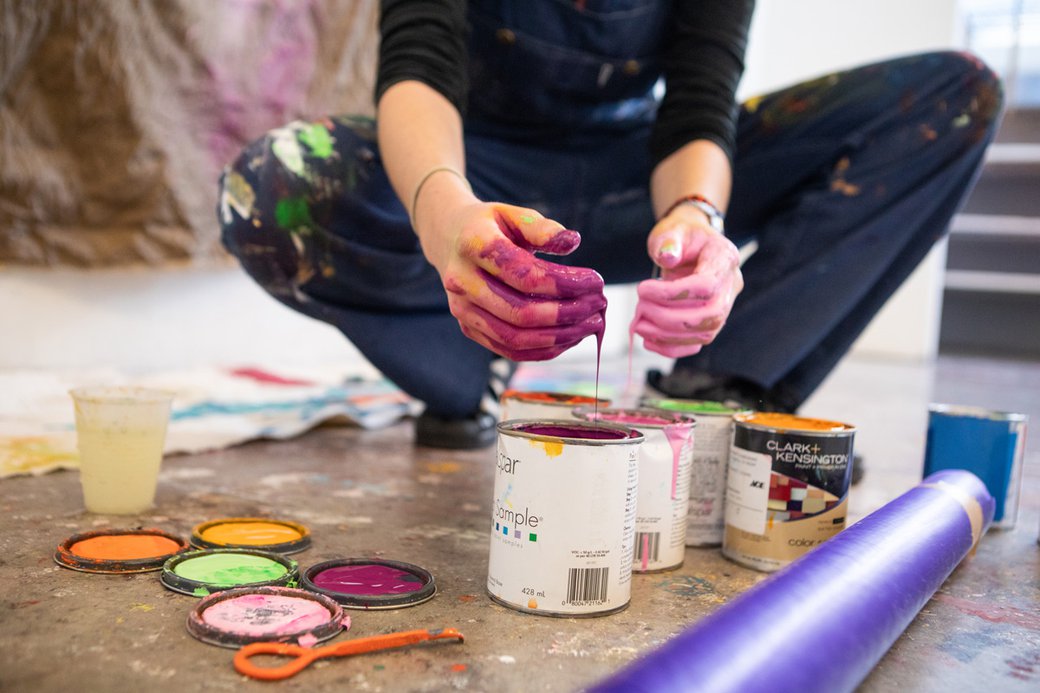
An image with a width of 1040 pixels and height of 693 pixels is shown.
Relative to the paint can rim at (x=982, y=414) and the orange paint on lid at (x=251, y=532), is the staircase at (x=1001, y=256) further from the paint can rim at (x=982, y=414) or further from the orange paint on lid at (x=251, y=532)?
the orange paint on lid at (x=251, y=532)

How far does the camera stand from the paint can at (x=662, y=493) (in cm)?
86

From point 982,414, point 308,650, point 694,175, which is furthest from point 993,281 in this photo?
point 308,650

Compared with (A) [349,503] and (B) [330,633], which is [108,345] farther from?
(B) [330,633]

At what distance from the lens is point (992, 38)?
503cm

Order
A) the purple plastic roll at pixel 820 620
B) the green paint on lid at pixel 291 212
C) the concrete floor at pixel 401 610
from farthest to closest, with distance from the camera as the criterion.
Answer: the green paint on lid at pixel 291 212, the concrete floor at pixel 401 610, the purple plastic roll at pixel 820 620

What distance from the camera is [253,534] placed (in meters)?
0.92

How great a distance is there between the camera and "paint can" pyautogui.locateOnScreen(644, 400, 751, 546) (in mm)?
978

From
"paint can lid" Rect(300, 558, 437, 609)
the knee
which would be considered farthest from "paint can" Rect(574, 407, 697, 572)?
the knee

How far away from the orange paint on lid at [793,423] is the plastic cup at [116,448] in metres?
0.65

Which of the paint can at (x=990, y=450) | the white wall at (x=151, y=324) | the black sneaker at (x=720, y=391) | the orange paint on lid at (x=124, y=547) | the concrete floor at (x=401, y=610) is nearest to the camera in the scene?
the concrete floor at (x=401, y=610)

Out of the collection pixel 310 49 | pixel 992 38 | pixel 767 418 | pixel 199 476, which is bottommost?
pixel 199 476

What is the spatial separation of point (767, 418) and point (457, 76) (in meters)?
0.59

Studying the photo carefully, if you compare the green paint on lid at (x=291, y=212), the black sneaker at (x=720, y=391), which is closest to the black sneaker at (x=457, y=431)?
the black sneaker at (x=720, y=391)

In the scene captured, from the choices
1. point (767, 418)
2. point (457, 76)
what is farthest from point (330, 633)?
point (457, 76)
